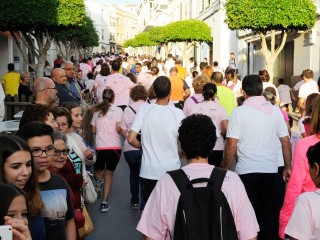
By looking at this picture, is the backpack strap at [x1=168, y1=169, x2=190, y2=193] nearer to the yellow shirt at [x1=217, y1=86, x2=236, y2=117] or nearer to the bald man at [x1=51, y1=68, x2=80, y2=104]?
the bald man at [x1=51, y1=68, x2=80, y2=104]

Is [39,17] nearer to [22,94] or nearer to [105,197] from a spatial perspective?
[22,94]

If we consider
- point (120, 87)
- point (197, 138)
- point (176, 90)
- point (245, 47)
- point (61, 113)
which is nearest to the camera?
point (197, 138)

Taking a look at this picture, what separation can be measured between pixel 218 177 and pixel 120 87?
864 cm

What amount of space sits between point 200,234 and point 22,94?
13223 millimetres

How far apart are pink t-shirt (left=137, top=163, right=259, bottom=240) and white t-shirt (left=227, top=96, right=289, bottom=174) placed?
2.54 metres

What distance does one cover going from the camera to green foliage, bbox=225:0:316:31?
668 inches

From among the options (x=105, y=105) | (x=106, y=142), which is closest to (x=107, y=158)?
(x=106, y=142)

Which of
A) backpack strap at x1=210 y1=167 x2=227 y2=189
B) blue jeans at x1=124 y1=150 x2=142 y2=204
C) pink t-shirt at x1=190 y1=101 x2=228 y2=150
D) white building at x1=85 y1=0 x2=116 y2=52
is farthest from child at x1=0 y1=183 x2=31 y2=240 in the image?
white building at x1=85 y1=0 x2=116 y2=52

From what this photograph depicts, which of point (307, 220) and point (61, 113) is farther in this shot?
point (61, 113)

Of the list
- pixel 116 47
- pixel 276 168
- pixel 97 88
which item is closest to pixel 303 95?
pixel 97 88

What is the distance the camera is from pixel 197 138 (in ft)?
11.6

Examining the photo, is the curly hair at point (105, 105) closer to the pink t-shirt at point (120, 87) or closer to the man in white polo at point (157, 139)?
the man in white polo at point (157, 139)

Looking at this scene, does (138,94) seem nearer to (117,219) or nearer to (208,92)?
(208,92)

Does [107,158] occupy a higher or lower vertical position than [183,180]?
lower
